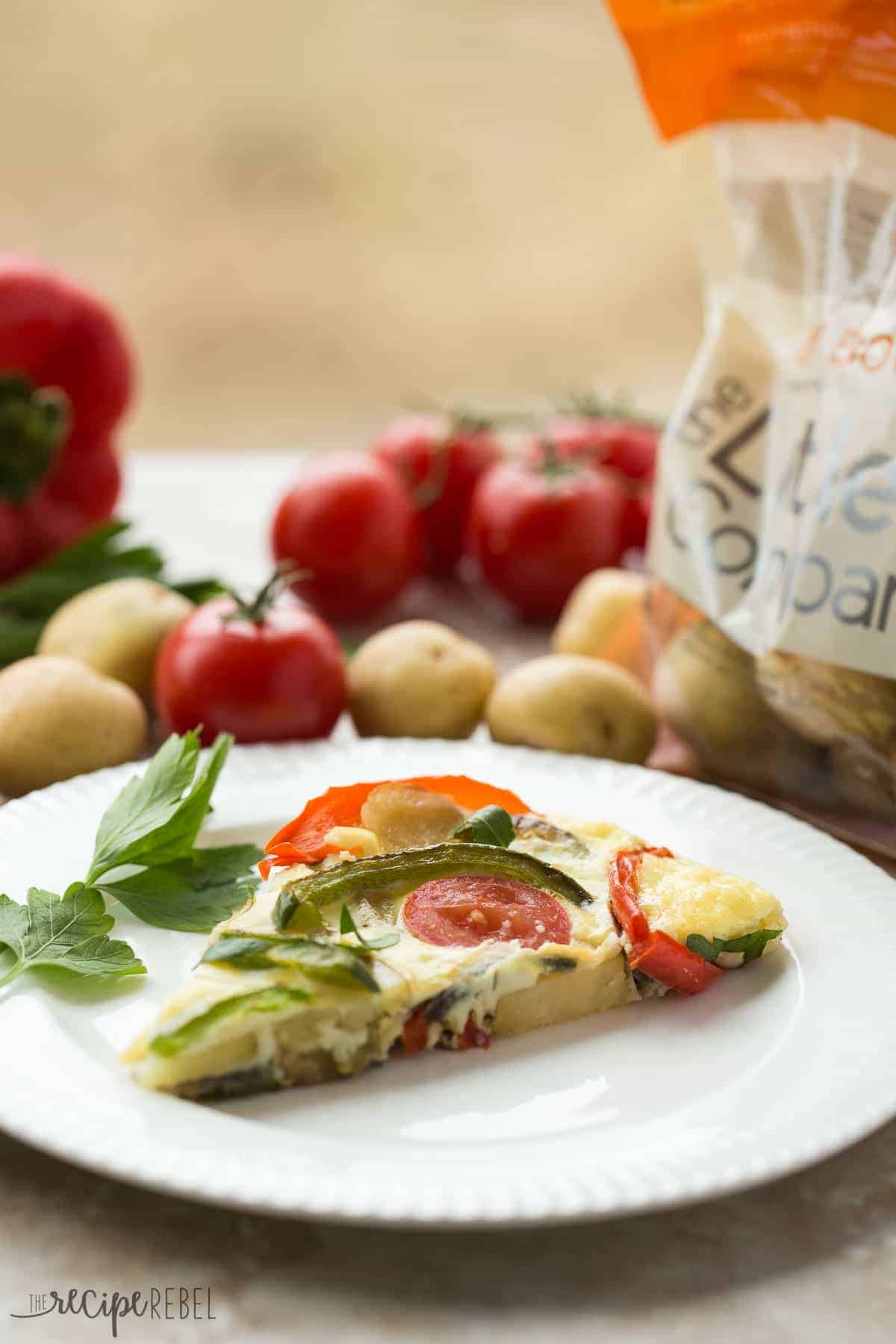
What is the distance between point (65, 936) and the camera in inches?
50.1

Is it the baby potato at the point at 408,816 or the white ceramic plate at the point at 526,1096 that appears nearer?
the white ceramic plate at the point at 526,1096

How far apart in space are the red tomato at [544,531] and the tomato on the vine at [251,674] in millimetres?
726

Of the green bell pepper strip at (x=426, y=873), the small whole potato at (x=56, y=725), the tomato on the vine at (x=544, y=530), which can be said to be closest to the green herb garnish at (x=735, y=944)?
the green bell pepper strip at (x=426, y=873)

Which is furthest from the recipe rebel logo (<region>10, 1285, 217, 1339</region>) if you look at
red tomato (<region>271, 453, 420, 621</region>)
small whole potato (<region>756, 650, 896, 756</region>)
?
red tomato (<region>271, 453, 420, 621</region>)

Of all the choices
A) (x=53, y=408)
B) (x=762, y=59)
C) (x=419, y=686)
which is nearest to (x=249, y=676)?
(x=419, y=686)

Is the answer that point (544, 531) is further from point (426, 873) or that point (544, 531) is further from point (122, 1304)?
point (122, 1304)

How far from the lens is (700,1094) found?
115cm

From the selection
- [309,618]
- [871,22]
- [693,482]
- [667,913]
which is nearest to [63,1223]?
[667,913]

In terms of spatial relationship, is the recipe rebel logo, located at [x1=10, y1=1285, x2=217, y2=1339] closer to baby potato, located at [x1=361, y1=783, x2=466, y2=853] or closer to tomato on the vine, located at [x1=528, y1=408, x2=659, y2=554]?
baby potato, located at [x1=361, y1=783, x2=466, y2=853]

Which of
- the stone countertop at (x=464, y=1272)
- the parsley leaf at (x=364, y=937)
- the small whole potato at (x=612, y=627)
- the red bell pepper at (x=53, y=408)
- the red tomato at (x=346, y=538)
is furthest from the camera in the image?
the red bell pepper at (x=53, y=408)

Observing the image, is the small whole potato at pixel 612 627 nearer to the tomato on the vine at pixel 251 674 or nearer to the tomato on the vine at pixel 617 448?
the tomato on the vine at pixel 251 674

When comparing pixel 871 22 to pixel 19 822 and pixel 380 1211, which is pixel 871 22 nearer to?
pixel 19 822

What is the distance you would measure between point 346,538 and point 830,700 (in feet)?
3.58

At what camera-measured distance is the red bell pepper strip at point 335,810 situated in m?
1.40
